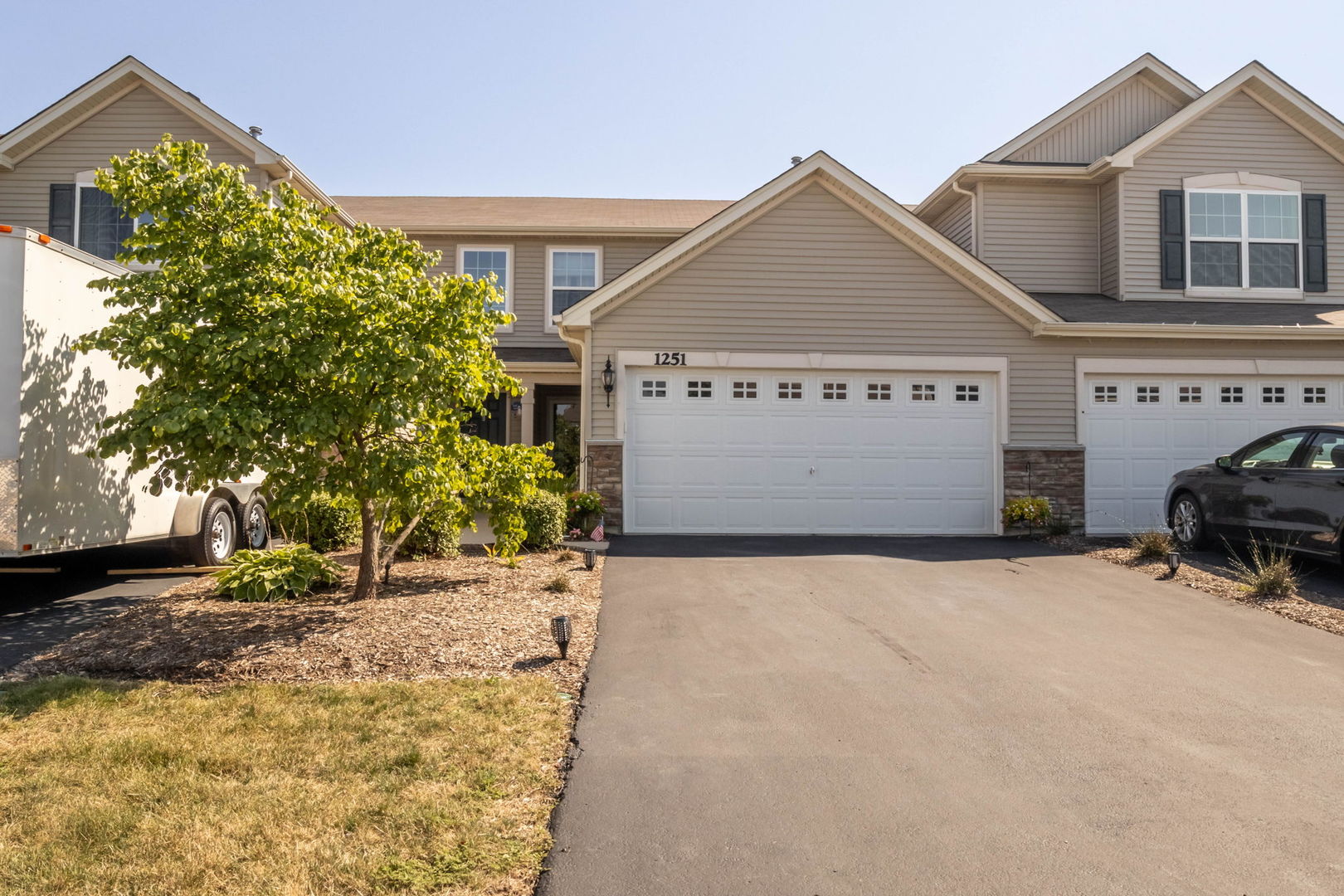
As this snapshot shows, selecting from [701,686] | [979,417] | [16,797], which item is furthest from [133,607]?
[979,417]

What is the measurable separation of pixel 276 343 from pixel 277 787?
3285 millimetres

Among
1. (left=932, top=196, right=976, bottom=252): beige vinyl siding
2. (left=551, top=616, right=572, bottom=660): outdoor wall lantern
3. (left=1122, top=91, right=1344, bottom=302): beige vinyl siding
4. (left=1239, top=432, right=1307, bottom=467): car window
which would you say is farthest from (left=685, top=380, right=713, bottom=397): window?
(left=1122, top=91, right=1344, bottom=302): beige vinyl siding

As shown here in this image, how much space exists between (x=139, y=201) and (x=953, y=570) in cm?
848

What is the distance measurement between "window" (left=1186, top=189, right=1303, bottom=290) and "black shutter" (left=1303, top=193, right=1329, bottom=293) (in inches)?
4.4

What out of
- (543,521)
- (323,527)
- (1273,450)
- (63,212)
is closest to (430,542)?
(543,521)

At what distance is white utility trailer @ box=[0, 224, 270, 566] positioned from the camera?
6609 mm

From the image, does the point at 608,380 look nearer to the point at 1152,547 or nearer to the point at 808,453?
the point at 808,453

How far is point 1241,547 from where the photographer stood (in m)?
10.2

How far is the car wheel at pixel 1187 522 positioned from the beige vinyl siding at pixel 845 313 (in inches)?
92.7

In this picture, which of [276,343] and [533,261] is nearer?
[276,343]

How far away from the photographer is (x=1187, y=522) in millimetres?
11023

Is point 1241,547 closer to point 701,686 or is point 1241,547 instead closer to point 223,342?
point 701,686

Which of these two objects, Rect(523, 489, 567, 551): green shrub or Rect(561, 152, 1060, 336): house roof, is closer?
Rect(523, 489, 567, 551): green shrub

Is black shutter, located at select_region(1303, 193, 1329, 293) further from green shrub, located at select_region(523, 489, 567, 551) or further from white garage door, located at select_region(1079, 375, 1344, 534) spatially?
green shrub, located at select_region(523, 489, 567, 551)
